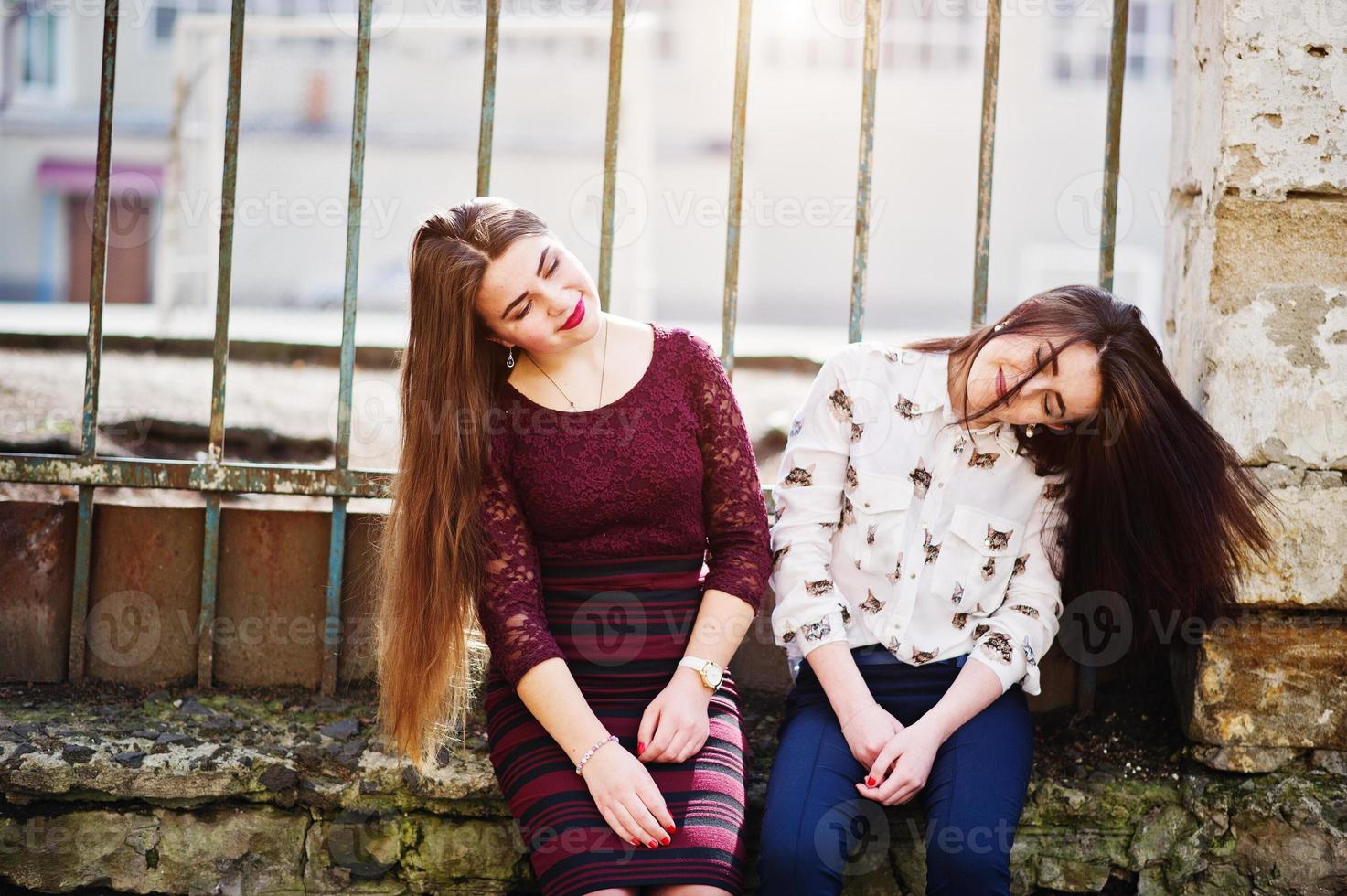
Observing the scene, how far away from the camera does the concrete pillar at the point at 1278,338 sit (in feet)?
7.07

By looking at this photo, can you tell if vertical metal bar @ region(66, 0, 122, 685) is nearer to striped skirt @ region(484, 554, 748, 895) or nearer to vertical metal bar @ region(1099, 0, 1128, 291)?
striped skirt @ region(484, 554, 748, 895)

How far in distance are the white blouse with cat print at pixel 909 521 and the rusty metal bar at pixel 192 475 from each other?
94cm

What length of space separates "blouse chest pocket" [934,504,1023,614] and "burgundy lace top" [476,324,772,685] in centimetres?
36

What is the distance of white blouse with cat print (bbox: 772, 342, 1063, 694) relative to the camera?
2154 mm

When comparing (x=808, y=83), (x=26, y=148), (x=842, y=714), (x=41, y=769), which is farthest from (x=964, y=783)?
(x=26, y=148)

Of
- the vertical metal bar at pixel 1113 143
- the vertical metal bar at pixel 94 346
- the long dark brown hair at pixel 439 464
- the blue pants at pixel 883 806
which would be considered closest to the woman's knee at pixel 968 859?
the blue pants at pixel 883 806

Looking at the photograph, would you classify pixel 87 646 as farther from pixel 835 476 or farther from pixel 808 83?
pixel 808 83

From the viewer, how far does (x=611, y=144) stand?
7.87 feet

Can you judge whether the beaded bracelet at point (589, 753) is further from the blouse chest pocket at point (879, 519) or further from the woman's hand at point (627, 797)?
the blouse chest pocket at point (879, 519)

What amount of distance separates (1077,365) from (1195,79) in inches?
31.2

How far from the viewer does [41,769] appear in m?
2.18

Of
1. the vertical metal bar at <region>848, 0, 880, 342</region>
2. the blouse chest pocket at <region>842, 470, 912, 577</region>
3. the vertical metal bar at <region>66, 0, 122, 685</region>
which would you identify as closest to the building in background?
the vertical metal bar at <region>66, 0, 122, 685</region>

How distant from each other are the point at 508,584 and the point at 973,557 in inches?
36.1

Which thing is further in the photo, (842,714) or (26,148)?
(26,148)
